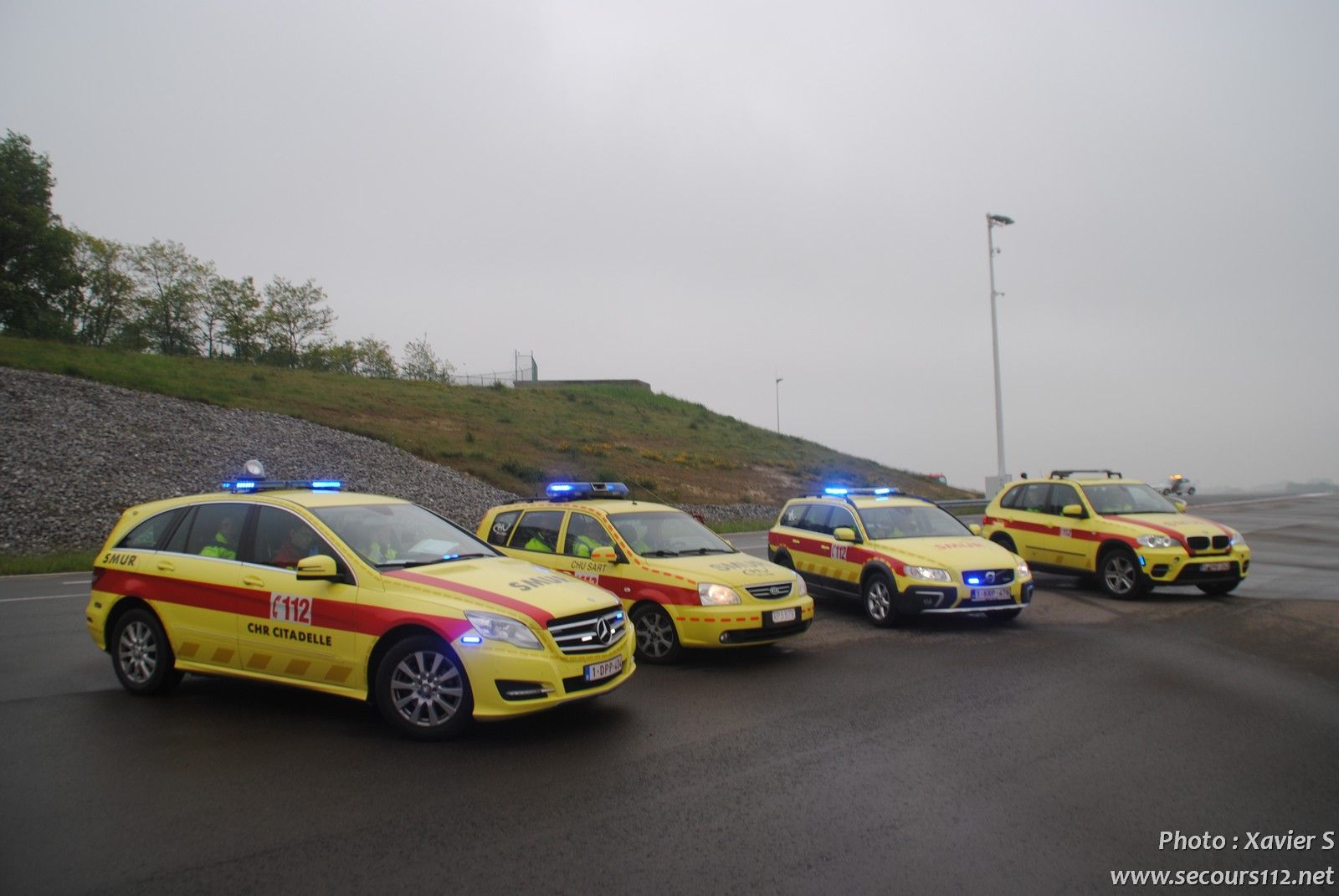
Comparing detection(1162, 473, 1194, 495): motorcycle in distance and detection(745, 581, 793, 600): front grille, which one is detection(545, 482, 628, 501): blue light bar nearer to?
detection(745, 581, 793, 600): front grille

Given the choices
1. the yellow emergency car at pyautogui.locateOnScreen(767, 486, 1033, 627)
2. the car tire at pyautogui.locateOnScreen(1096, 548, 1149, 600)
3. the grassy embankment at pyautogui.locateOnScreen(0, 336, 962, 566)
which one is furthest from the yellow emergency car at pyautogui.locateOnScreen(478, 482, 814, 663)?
the grassy embankment at pyautogui.locateOnScreen(0, 336, 962, 566)

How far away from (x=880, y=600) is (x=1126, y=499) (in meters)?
5.71

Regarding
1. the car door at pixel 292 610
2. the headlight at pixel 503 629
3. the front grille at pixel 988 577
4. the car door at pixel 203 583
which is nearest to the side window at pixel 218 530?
the car door at pixel 203 583

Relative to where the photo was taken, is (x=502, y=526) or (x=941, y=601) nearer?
(x=941, y=601)

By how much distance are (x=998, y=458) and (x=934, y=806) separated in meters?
28.2

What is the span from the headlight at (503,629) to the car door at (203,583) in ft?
7.09

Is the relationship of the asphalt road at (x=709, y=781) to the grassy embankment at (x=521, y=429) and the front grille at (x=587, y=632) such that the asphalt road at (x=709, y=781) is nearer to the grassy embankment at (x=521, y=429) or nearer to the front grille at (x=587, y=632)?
the front grille at (x=587, y=632)

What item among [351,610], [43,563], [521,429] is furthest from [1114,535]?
[521,429]

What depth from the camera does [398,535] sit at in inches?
275

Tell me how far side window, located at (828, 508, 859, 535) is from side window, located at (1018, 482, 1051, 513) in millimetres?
4551

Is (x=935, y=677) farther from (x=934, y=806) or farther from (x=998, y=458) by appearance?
(x=998, y=458)

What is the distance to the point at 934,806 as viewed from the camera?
478cm

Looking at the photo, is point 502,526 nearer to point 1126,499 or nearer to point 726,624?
point 726,624

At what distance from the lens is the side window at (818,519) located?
12455 millimetres
